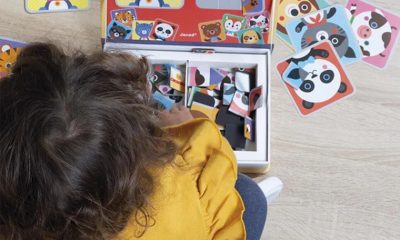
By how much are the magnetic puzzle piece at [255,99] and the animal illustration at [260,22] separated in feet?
0.38

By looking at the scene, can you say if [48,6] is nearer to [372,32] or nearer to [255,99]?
[255,99]

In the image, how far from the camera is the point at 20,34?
98cm

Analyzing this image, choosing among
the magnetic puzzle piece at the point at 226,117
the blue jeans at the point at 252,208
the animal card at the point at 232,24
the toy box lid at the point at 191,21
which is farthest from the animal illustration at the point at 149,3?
the blue jeans at the point at 252,208

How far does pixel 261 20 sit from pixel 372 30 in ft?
0.81

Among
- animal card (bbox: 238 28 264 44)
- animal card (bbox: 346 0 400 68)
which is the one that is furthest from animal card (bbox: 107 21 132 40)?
animal card (bbox: 346 0 400 68)

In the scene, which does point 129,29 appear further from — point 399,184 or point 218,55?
point 399,184

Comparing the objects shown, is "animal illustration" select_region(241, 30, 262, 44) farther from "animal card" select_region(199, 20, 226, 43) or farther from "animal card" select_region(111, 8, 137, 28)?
"animal card" select_region(111, 8, 137, 28)

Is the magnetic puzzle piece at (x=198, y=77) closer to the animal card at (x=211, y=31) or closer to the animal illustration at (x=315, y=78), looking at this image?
the animal card at (x=211, y=31)

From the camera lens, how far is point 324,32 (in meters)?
0.97

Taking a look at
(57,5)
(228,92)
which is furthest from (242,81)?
(57,5)

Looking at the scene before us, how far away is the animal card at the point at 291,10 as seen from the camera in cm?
98

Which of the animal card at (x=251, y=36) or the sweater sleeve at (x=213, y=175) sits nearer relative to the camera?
the sweater sleeve at (x=213, y=175)

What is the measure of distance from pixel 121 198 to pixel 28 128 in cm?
13

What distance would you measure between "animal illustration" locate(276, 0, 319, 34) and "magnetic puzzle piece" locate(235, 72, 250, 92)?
0.53 ft
